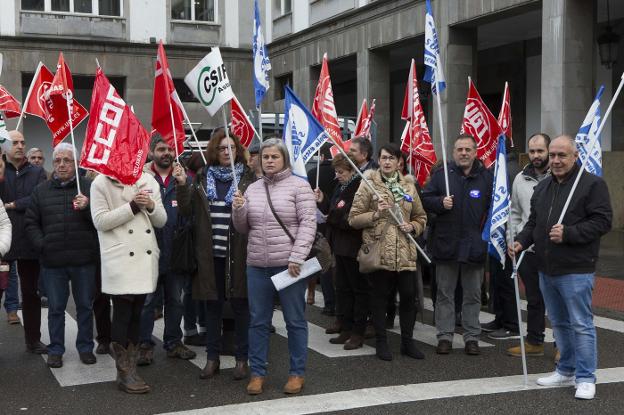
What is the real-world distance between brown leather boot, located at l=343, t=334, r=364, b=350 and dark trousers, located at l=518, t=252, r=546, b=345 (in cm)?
156

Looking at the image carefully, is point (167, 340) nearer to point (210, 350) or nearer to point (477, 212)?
point (210, 350)

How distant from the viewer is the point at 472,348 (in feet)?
24.1

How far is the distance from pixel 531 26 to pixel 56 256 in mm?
16107

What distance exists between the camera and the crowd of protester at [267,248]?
6.05 metres

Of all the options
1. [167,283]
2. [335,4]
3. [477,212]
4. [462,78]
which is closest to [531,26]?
[462,78]

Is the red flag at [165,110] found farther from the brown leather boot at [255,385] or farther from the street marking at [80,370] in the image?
the brown leather boot at [255,385]

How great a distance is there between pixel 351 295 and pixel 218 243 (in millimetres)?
1955

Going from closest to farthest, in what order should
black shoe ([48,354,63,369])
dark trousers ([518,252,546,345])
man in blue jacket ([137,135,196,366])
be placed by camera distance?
1. black shoe ([48,354,63,369])
2. man in blue jacket ([137,135,196,366])
3. dark trousers ([518,252,546,345])

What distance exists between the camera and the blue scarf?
6.66m

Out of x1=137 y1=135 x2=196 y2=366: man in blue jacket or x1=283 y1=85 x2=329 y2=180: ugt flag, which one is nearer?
x1=283 y1=85 x2=329 y2=180: ugt flag

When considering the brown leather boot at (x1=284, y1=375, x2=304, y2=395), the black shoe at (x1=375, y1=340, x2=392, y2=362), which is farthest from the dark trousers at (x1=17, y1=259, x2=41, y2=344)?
the black shoe at (x1=375, y1=340, x2=392, y2=362)

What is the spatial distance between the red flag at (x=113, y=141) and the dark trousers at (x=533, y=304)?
11.8ft

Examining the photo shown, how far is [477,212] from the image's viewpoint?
24.3 feet

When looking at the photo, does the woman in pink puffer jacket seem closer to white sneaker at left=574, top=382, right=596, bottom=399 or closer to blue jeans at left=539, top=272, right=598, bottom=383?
blue jeans at left=539, top=272, right=598, bottom=383
